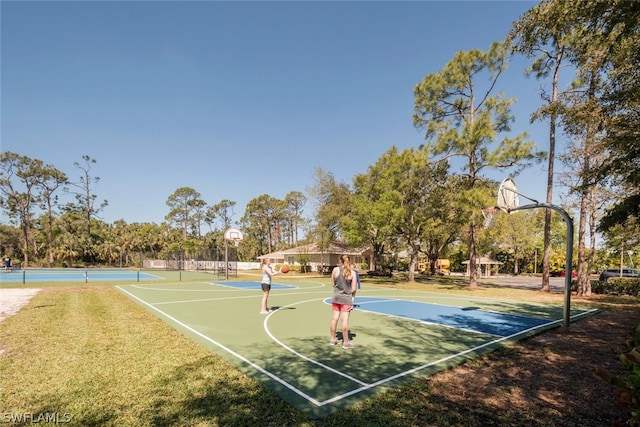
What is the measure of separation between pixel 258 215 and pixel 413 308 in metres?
54.5

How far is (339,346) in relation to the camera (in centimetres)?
678

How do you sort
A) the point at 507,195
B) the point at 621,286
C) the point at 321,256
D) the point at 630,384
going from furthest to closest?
the point at 321,256, the point at 621,286, the point at 507,195, the point at 630,384

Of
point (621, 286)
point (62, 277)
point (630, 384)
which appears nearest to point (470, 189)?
point (621, 286)

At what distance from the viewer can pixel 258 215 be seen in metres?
64.4

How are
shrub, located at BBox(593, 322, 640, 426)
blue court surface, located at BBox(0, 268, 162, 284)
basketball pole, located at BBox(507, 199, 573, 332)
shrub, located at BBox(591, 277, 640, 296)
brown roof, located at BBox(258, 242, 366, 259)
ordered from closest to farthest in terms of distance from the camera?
shrub, located at BBox(593, 322, 640, 426) → basketball pole, located at BBox(507, 199, 573, 332) → shrub, located at BBox(591, 277, 640, 296) → blue court surface, located at BBox(0, 268, 162, 284) → brown roof, located at BBox(258, 242, 366, 259)

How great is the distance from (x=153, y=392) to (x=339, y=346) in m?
3.58

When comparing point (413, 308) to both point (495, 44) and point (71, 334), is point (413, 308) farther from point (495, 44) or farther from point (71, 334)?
point (495, 44)

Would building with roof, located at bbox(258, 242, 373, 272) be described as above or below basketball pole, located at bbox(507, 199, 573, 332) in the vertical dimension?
below

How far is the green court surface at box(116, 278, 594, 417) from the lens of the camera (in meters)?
4.90

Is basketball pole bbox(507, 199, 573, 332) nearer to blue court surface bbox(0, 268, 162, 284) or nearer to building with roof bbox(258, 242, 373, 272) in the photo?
blue court surface bbox(0, 268, 162, 284)

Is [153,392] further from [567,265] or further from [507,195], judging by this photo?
[507,195]

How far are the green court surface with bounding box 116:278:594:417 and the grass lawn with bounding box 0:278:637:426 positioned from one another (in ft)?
0.99

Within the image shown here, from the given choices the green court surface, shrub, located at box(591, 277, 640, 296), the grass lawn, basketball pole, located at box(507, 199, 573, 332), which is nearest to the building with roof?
the green court surface

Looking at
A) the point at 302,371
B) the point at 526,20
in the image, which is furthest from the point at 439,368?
the point at 526,20
